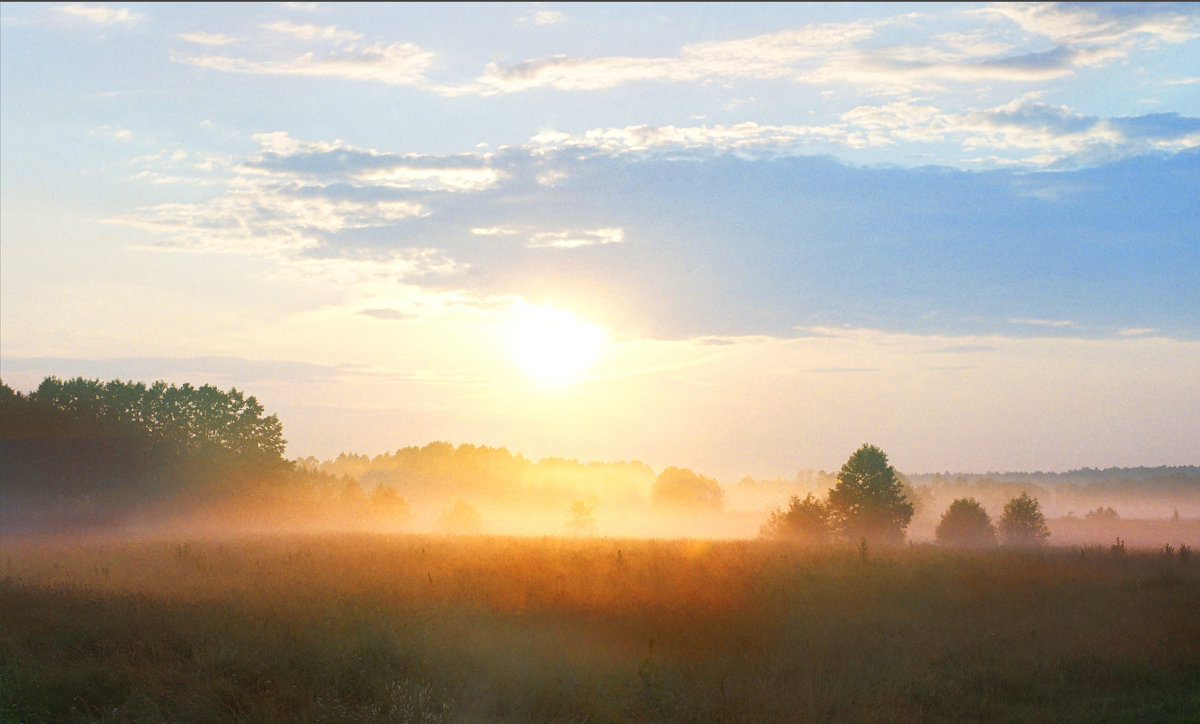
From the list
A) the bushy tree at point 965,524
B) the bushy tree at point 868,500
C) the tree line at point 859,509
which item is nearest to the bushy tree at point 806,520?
the tree line at point 859,509

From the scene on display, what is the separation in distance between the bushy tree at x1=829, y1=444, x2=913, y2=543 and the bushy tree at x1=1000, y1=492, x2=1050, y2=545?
33.7 feet

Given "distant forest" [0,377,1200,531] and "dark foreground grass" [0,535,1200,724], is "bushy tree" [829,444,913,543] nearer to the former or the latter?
"distant forest" [0,377,1200,531]

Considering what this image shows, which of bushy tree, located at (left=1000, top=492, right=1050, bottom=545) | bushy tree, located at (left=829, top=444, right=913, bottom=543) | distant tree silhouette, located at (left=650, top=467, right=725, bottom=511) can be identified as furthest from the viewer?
distant tree silhouette, located at (left=650, top=467, right=725, bottom=511)

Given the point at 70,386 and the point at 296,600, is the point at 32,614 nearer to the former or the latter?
the point at 296,600

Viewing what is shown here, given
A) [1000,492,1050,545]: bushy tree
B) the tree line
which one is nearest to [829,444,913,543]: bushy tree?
the tree line

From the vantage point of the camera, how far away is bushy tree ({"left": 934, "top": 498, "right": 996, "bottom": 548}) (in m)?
51.1

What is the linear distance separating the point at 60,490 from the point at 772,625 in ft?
160

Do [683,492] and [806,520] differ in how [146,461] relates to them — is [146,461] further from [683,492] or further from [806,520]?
[683,492]

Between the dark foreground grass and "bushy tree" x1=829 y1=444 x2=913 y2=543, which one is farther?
"bushy tree" x1=829 y1=444 x2=913 y2=543

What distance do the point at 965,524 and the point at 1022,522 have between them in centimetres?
404

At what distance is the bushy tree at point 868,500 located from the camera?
45938 mm

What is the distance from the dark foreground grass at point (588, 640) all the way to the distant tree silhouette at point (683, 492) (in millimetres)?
123705

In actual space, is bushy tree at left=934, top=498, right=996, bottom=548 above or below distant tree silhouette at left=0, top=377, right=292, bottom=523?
below

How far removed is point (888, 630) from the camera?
15922 mm
